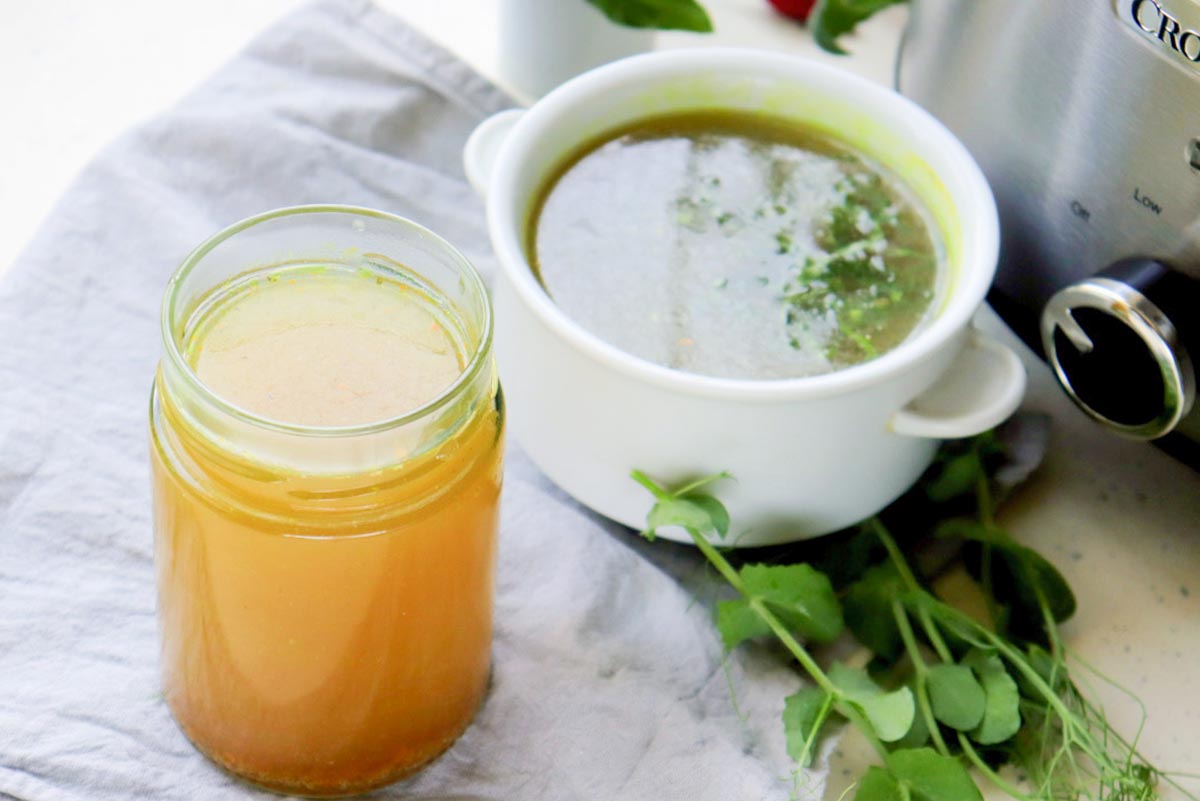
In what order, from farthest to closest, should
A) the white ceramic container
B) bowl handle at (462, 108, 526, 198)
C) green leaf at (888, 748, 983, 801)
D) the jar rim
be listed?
the white ceramic container → bowl handle at (462, 108, 526, 198) → green leaf at (888, 748, 983, 801) → the jar rim

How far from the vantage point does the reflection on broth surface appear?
0.73 m

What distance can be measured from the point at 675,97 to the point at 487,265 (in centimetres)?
16

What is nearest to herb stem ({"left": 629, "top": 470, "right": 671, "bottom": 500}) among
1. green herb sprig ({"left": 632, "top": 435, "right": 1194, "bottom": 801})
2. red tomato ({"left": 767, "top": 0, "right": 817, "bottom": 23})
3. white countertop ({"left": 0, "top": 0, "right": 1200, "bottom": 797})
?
green herb sprig ({"left": 632, "top": 435, "right": 1194, "bottom": 801})

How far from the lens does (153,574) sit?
735mm

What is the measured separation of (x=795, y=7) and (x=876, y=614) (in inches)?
19.3

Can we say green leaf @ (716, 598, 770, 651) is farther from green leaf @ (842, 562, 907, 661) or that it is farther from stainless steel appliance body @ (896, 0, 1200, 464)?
stainless steel appliance body @ (896, 0, 1200, 464)

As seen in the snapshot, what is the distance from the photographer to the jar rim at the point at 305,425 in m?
0.51

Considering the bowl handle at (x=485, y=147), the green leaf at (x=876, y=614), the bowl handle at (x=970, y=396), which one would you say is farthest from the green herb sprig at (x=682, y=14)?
the green leaf at (x=876, y=614)

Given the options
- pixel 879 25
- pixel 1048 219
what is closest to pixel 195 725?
pixel 1048 219

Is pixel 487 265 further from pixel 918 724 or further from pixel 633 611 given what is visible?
pixel 918 724

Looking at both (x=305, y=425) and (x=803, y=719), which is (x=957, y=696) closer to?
(x=803, y=719)

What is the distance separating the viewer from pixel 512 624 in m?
0.75

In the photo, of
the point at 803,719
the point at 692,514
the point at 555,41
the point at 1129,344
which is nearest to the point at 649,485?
the point at 692,514

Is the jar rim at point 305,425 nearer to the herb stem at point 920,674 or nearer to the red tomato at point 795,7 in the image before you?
the herb stem at point 920,674
